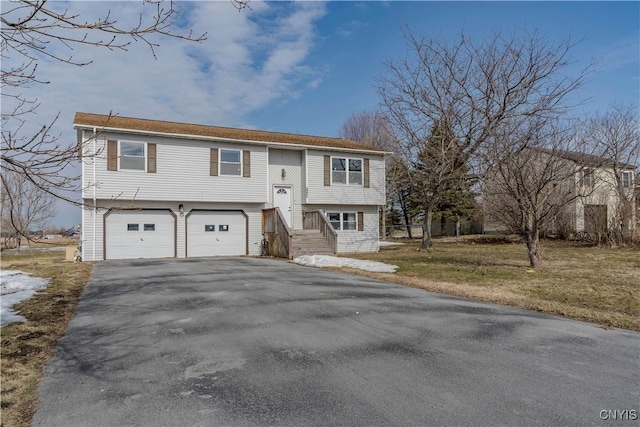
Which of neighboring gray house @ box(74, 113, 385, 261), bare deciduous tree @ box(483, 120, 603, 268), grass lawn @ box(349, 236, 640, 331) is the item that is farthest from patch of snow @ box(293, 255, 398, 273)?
bare deciduous tree @ box(483, 120, 603, 268)

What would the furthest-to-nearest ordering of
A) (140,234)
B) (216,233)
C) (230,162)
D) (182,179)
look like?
(216,233) < (230,162) < (182,179) < (140,234)

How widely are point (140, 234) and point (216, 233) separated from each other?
3.19 meters

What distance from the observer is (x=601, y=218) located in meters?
21.5

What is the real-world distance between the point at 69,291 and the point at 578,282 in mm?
11715

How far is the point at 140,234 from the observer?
17328 mm

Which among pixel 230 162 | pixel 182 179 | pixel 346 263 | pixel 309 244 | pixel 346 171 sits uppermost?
pixel 230 162

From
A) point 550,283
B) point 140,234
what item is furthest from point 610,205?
point 140,234

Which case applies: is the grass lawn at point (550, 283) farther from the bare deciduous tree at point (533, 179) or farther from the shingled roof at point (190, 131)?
the shingled roof at point (190, 131)

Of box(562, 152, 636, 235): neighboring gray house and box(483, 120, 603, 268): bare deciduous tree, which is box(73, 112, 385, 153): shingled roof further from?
box(562, 152, 636, 235): neighboring gray house

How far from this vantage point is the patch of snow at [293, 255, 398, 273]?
13281mm

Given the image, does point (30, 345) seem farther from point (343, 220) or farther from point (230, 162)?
point (343, 220)

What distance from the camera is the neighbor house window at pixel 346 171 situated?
21047mm

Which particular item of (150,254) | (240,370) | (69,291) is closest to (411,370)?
(240,370)

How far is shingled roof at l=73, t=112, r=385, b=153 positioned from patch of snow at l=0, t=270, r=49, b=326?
6150 millimetres
